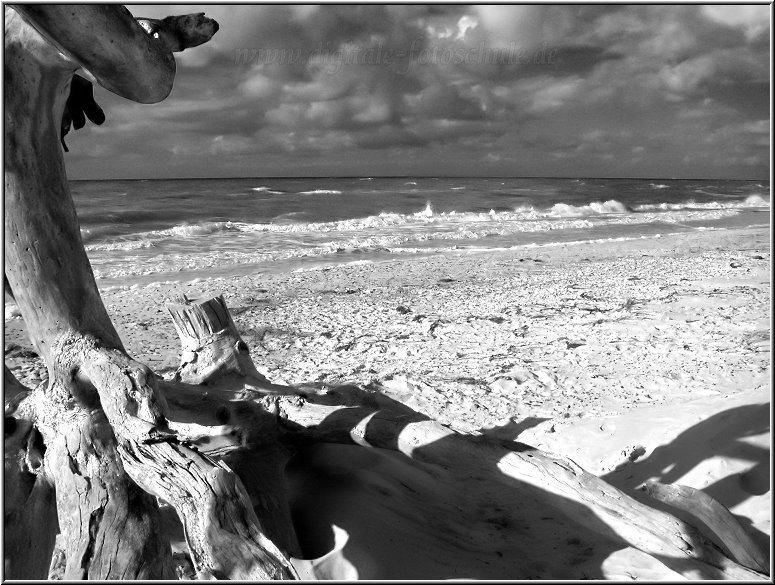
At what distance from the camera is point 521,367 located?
5.09 m

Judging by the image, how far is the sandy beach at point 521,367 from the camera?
2707 millimetres

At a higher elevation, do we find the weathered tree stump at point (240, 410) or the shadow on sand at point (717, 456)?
the weathered tree stump at point (240, 410)

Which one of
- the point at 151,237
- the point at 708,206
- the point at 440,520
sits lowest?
the point at 440,520

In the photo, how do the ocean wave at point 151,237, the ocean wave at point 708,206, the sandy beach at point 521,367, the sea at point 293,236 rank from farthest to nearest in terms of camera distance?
the ocean wave at point 708,206
the ocean wave at point 151,237
the sea at point 293,236
the sandy beach at point 521,367

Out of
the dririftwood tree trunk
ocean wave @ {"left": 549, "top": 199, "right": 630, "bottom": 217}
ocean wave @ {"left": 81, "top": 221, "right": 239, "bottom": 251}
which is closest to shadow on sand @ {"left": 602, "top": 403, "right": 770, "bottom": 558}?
the dririftwood tree trunk

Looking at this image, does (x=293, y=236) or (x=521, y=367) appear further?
(x=293, y=236)

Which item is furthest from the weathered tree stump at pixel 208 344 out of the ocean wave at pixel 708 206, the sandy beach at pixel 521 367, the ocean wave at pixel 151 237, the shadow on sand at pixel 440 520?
the ocean wave at pixel 708 206

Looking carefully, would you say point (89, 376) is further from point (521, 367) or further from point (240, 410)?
point (521, 367)

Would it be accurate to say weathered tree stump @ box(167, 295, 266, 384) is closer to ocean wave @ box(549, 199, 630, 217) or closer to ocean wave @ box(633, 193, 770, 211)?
ocean wave @ box(549, 199, 630, 217)

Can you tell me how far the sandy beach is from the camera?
271 cm

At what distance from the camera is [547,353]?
5430 millimetres

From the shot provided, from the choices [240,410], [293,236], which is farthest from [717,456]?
[293,236]

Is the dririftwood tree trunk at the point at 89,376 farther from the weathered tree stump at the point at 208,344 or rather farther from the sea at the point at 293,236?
the sea at the point at 293,236

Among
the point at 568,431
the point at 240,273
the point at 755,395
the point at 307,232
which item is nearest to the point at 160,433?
the point at 568,431
